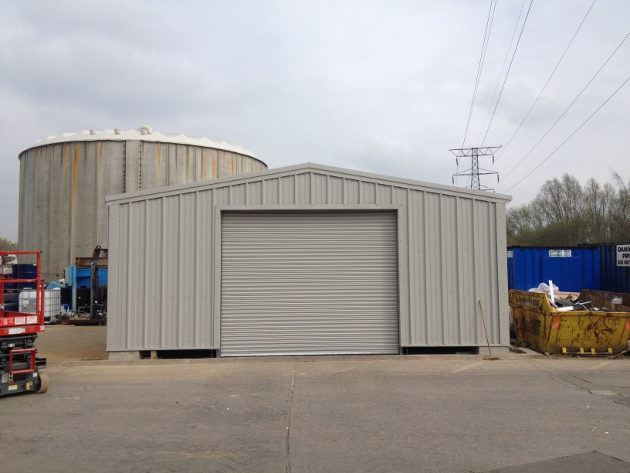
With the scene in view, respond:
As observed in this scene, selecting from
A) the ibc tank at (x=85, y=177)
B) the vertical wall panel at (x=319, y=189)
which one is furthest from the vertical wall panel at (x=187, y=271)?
the ibc tank at (x=85, y=177)

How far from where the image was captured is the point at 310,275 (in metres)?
11.5

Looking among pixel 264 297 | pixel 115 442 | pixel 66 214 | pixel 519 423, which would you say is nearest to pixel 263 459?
pixel 115 442

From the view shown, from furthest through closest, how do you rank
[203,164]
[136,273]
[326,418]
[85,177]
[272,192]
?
1. [203,164]
2. [85,177]
3. [272,192]
4. [136,273]
5. [326,418]

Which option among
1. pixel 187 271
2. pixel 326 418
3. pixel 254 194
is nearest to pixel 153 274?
pixel 187 271

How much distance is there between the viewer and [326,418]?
658cm

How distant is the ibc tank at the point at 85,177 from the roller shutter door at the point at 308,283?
21.7m

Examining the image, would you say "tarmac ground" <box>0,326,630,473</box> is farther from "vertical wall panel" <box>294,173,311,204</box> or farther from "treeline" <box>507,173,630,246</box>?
"treeline" <box>507,173,630,246</box>

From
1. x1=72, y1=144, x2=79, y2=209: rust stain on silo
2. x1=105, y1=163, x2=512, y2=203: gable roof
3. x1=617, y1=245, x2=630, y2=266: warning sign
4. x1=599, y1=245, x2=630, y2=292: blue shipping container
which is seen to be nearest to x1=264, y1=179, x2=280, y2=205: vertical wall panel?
x1=105, y1=163, x2=512, y2=203: gable roof

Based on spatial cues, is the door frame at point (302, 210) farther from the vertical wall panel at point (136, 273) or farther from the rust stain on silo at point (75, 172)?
the rust stain on silo at point (75, 172)

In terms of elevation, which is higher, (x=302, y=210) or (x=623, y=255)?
(x=302, y=210)

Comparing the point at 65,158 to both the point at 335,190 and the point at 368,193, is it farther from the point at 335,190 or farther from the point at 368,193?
the point at 368,193

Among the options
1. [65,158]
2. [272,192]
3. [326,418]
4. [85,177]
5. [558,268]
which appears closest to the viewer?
[326,418]

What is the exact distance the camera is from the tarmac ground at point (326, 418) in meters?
5.14

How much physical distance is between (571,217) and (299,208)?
35.0 metres
